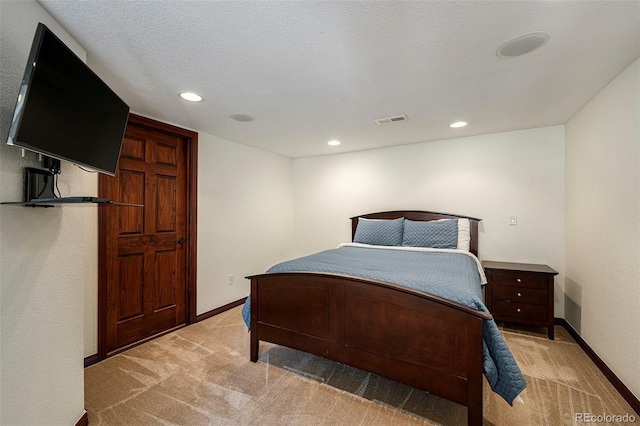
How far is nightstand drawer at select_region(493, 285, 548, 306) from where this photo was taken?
2.70m

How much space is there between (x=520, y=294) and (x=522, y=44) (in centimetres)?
235

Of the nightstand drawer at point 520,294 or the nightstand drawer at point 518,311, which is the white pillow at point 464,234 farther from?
the nightstand drawer at point 518,311

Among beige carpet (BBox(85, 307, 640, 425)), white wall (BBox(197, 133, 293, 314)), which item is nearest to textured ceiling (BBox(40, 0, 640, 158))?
white wall (BBox(197, 133, 293, 314))

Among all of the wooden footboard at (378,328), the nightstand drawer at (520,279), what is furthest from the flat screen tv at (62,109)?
the nightstand drawer at (520,279)

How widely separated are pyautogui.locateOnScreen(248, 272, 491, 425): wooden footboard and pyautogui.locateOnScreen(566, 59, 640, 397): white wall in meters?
1.20

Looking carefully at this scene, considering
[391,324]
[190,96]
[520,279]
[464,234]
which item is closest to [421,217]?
[464,234]

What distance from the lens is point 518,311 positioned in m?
2.79

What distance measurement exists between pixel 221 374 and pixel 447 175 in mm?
3382

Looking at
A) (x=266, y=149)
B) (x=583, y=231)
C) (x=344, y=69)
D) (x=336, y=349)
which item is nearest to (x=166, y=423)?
(x=336, y=349)

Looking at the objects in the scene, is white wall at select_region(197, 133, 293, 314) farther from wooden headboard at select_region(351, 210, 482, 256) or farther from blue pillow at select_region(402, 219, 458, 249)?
blue pillow at select_region(402, 219, 458, 249)

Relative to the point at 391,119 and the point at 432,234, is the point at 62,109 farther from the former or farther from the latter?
the point at 432,234

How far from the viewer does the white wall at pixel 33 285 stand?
1.14 metres

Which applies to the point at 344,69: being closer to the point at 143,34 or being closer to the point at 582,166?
the point at 143,34

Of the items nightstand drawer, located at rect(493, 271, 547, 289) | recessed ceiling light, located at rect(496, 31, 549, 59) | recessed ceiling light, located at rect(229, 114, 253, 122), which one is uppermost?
recessed ceiling light, located at rect(229, 114, 253, 122)
